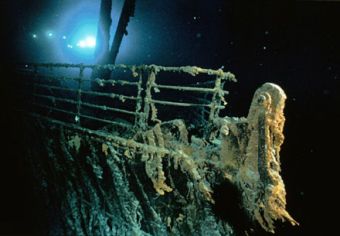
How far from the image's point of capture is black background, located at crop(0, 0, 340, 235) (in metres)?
15.3

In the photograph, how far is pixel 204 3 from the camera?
778 inches

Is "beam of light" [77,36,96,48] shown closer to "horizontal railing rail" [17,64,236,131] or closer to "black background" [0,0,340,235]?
"black background" [0,0,340,235]

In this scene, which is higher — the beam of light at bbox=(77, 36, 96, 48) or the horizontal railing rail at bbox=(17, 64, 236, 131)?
the beam of light at bbox=(77, 36, 96, 48)

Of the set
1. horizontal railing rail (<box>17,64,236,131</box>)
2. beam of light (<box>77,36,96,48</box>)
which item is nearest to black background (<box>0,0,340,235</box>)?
beam of light (<box>77,36,96,48</box>)

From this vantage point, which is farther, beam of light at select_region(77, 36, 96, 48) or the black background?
beam of light at select_region(77, 36, 96, 48)

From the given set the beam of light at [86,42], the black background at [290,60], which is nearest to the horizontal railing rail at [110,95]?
the black background at [290,60]

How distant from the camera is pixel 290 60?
53.9 feet

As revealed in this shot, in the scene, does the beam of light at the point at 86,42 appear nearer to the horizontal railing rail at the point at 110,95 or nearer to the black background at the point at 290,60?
the black background at the point at 290,60

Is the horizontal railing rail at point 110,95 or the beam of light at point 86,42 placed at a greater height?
the beam of light at point 86,42

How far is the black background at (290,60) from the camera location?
15.3 m

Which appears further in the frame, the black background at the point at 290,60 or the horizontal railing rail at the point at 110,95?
the black background at the point at 290,60

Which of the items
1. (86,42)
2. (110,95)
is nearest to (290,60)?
(110,95)

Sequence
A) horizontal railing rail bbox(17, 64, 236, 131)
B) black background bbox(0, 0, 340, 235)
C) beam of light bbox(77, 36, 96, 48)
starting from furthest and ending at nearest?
beam of light bbox(77, 36, 96, 48)
black background bbox(0, 0, 340, 235)
horizontal railing rail bbox(17, 64, 236, 131)

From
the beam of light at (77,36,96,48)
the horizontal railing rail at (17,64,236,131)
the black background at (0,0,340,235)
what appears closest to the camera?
the horizontal railing rail at (17,64,236,131)
